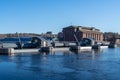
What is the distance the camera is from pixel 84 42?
4023 inches

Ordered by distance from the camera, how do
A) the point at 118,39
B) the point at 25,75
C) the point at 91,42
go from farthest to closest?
1. the point at 118,39
2. the point at 91,42
3. the point at 25,75

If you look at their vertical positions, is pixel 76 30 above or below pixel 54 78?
above

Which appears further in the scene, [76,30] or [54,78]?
[76,30]

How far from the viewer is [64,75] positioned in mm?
28469

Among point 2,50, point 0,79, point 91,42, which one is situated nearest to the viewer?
point 0,79

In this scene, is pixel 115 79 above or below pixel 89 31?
below

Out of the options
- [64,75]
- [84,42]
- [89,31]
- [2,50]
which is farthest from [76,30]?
[64,75]

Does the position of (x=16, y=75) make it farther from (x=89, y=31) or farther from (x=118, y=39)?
(x=118, y=39)

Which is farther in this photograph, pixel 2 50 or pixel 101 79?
pixel 2 50

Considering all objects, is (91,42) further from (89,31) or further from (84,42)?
(89,31)

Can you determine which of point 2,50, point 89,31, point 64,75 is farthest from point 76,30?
point 64,75

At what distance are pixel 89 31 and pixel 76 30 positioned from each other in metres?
7.56

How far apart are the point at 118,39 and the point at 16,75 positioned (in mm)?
148394

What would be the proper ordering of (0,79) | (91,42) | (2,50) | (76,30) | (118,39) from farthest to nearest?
(118,39) → (76,30) → (91,42) → (2,50) → (0,79)
